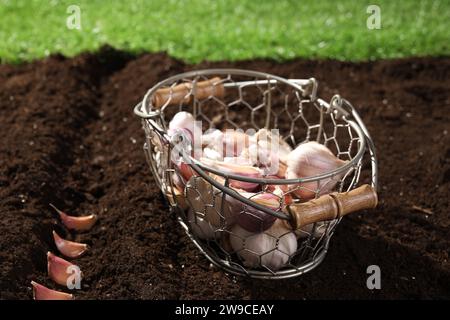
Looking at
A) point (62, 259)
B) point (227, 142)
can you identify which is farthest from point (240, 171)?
point (62, 259)

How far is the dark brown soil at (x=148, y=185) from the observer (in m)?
1.73

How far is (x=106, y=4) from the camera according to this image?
372 centimetres

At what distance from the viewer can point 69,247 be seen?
6.01ft

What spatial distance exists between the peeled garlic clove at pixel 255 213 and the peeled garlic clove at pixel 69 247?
0.50 m

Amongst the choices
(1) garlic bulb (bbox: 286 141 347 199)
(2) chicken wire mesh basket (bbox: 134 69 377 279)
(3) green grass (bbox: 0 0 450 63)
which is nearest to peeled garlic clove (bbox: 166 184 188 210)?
(2) chicken wire mesh basket (bbox: 134 69 377 279)

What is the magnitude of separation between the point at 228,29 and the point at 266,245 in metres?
1.96

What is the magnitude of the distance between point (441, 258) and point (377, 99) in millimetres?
1083

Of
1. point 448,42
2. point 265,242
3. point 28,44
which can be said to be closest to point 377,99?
point 448,42

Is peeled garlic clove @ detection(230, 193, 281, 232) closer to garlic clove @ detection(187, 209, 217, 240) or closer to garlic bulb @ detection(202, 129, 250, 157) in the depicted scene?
garlic clove @ detection(187, 209, 217, 240)

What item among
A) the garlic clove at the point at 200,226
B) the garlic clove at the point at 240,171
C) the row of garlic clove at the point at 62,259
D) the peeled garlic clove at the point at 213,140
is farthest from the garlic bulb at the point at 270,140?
the row of garlic clove at the point at 62,259

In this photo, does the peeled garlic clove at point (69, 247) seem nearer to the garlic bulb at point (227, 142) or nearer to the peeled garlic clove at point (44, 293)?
the peeled garlic clove at point (44, 293)

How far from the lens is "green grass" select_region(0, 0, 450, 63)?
3164mm

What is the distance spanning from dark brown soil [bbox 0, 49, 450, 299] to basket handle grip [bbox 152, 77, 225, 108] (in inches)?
12.3

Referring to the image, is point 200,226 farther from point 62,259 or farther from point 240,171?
point 62,259
